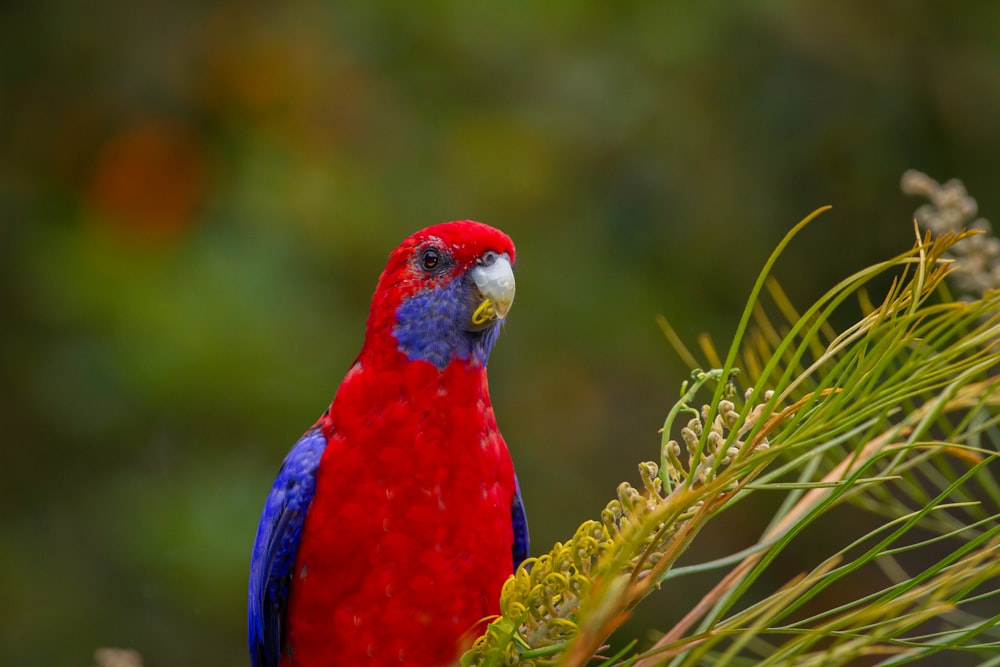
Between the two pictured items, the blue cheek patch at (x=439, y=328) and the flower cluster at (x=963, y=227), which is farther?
the blue cheek patch at (x=439, y=328)

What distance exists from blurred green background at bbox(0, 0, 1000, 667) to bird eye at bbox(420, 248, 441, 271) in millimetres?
1874

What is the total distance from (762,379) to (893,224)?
3.24 metres

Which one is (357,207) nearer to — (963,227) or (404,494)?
(404,494)

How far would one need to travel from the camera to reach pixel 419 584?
159 centimetres

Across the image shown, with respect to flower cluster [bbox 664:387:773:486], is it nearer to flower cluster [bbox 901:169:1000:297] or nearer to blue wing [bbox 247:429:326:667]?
flower cluster [bbox 901:169:1000:297]

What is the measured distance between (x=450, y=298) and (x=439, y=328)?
52 mm

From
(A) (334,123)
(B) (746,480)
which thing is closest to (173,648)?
(A) (334,123)

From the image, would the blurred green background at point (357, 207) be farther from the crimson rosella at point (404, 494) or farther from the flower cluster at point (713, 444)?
the flower cluster at point (713, 444)

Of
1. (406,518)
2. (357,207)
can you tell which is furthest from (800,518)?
(357,207)

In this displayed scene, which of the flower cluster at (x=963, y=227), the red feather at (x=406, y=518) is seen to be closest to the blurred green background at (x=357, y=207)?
the red feather at (x=406, y=518)

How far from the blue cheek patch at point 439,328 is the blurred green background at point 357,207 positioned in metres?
1.89

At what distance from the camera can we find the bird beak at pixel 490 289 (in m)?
1.70

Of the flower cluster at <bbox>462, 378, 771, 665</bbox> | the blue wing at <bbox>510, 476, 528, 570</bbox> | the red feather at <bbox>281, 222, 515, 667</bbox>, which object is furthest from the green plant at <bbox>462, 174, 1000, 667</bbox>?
the blue wing at <bbox>510, 476, 528, 570</bbox>

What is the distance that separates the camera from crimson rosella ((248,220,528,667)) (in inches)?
63.0
